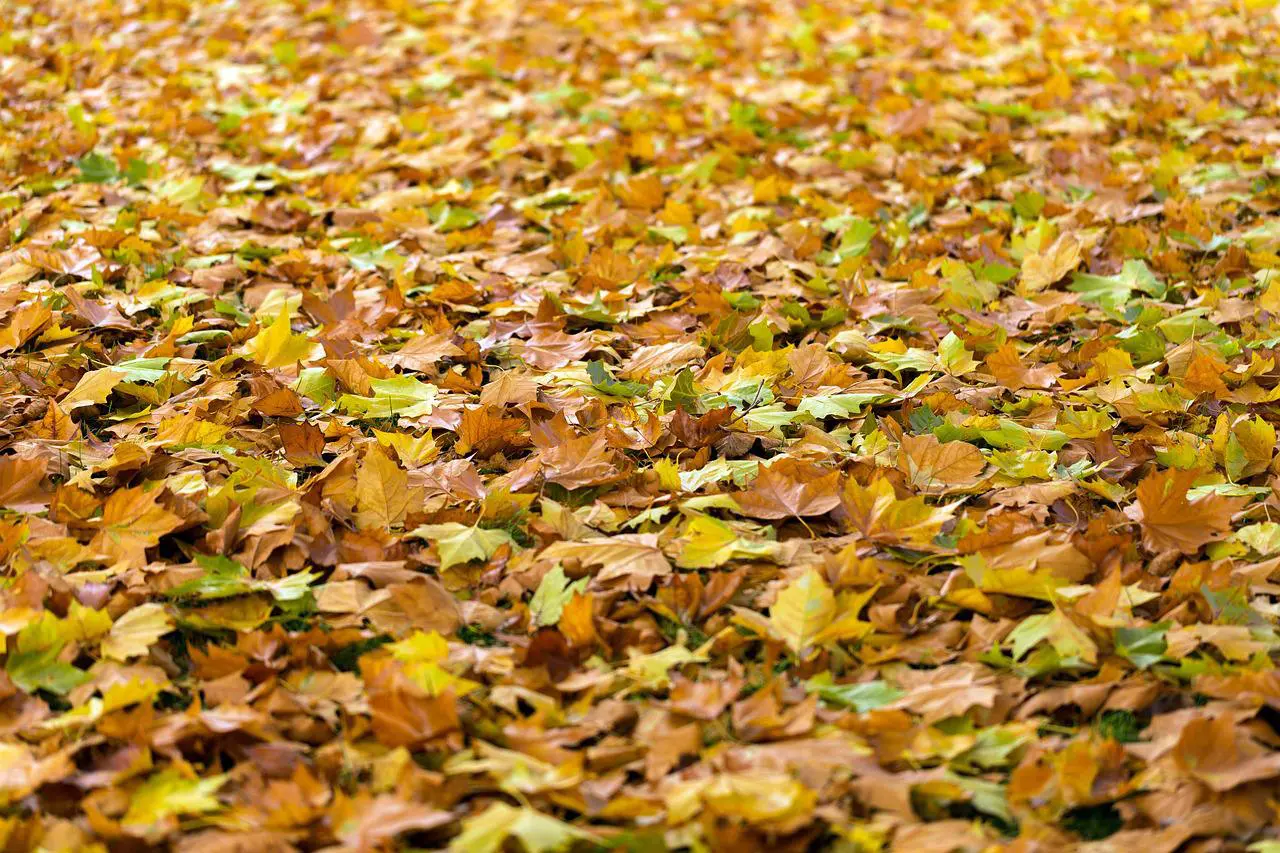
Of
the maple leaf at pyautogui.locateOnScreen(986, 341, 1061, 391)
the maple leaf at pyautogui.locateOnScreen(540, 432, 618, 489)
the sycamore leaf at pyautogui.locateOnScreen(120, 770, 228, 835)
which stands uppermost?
the maple leaf at pyautogui.locateOnScreen(540, 432, 618, 489)

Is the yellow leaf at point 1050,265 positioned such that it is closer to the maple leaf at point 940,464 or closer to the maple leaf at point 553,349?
the maple leaf at point 940,464

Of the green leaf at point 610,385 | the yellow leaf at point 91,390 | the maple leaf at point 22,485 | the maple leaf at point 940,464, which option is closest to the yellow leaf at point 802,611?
the maple leaf at point 940,464

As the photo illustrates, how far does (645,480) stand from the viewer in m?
2.14

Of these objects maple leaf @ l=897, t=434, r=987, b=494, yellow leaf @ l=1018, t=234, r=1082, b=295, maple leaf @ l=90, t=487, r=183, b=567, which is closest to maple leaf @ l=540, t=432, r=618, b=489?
maple leaf @ l=897, t=434, r=987, b=494

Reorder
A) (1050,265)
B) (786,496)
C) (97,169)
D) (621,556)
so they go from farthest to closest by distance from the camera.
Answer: (97,169)
(1050,265)
(786,496)
(621,556)

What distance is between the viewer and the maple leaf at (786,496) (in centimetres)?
202

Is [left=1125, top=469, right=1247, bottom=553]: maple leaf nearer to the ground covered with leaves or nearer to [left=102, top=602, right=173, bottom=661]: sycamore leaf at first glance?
the ground covered with leaves

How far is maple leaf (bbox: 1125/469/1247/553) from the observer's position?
193cm

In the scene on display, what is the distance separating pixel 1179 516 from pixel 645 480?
0.88 m

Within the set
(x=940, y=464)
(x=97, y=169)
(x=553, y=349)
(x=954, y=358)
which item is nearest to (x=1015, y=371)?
(x=954, y=358)

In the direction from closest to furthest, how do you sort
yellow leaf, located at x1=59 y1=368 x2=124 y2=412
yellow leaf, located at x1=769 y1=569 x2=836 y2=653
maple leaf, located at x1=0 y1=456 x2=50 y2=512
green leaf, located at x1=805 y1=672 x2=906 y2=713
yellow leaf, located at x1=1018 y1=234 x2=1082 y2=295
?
green leaf, located at x1=805 y1=672 x2=906 y2=713 < yellow leaf, located at x1=769 y1=569 x2=836 y2=653 < maple leaf, located at x1=0 y1=456 x2=50 y2=512 < yellow leaf, located at x1=59 y1=368 x2=124 y2=412 < yellow leaf, located at x1=1018 y1=234 x2=1082 y2=295

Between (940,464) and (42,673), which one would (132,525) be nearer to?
(42,673)

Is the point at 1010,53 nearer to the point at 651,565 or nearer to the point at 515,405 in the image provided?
the point at 515,405

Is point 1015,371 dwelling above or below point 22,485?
below
